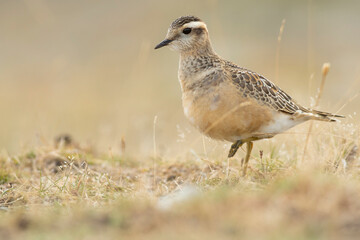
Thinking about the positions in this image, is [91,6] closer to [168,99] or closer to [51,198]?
[168,99]

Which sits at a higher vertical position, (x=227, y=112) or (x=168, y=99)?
(x=227, y=112)

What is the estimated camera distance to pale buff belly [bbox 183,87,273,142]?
6262mm

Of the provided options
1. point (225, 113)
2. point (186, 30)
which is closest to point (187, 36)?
point (186, 30)

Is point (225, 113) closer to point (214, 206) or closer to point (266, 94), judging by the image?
point (266, 94)

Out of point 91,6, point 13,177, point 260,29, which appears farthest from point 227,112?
point 91,6

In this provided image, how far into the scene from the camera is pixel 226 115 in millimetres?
6207

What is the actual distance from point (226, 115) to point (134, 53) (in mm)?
21401

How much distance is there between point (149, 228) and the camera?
412 cm

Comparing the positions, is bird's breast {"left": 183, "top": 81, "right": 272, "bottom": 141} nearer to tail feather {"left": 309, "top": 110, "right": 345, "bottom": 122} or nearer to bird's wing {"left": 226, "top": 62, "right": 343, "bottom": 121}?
bird's wing {"left": 226, "top": 62, "right": 343, "bottom": 121}

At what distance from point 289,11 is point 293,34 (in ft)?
6.98

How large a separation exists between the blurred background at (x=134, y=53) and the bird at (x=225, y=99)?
8.06 metres

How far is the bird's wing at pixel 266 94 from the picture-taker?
655 cm

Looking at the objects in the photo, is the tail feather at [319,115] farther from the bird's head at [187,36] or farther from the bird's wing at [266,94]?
the bird's head at [187,36]

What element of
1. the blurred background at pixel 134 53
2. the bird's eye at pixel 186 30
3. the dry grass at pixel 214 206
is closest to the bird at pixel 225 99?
the bird's eye at pixel 186 30
